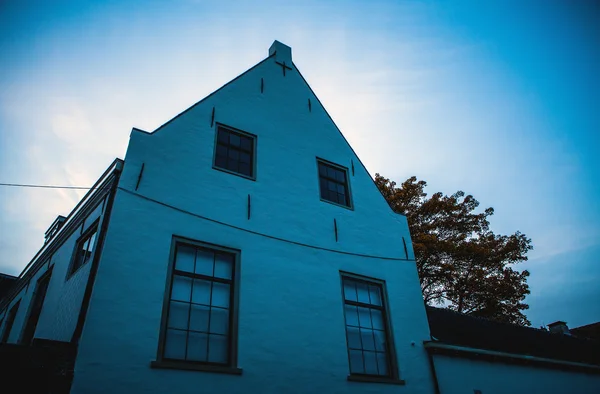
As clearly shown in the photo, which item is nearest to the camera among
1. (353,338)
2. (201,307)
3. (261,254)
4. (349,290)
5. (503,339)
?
→ (201,307)

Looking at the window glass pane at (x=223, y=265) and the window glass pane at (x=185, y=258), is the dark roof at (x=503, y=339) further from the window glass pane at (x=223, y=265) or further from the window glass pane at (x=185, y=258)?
the window glass pane at (x=185, y=258)

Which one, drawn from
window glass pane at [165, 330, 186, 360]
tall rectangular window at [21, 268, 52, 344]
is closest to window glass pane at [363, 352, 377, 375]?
window glass pane at [165, 330, 186, 360]

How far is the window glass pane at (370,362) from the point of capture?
7.86m

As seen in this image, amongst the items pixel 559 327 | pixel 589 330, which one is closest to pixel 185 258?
pixel 559 327

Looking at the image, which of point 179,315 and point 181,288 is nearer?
point 179,315

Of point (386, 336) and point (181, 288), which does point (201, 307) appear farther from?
point (386, 336)

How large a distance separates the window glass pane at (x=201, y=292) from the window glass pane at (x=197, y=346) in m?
0.57

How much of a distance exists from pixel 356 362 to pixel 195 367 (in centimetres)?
354

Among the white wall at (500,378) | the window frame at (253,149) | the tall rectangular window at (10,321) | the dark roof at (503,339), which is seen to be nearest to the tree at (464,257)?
the dark roof at (503,339)

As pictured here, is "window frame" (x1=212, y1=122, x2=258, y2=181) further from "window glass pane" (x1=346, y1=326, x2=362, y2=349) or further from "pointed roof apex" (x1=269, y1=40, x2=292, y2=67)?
"window glass pane" (x1=346, y1=326, x2=362, y2=349)

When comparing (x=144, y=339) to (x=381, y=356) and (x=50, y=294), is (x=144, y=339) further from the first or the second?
(x=381, y=356)

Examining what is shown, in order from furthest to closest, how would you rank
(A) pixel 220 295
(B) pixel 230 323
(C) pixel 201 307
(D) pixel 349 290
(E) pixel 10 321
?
(E) pixel 10 321
(D) pixel 349 290
(A) pixel 220 295
(B) pixel 230 323
(C) pixel 201 307

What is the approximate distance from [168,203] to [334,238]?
3.98m

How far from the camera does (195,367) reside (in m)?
5.80
